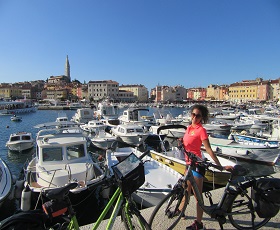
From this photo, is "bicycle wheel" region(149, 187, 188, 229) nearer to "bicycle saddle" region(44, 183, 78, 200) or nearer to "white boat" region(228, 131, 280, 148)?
"bicycle saddle" region(44, 183, 78, 200)

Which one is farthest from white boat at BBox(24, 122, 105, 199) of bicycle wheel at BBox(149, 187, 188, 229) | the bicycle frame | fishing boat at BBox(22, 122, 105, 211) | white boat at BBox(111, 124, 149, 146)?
white boat at BBox(111, 124, 149, 146)

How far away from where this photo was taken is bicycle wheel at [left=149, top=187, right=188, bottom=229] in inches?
150

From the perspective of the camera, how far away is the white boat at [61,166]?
923cm

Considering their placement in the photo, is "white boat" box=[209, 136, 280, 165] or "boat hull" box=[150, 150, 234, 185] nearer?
"boat hull" box=[150, 150, 234, 185]

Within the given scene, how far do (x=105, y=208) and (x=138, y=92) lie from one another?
6765 inches

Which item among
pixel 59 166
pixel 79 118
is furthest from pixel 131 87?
pixel 59 166

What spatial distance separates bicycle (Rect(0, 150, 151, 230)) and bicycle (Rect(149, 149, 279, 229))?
677 millimetres

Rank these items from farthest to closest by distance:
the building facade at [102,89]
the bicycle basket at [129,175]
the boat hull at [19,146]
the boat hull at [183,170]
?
the building facade at [102,89]
the boat hull at [19,146]
the boat hull at [183,170]
the bicycle basket at [129,175]

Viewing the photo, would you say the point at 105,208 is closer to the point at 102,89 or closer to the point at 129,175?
the point at 129,175

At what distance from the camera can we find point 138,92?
17400cm

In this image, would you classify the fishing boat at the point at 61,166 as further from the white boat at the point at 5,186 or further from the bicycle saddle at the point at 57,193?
the bicycle saddle at the point at 57,193

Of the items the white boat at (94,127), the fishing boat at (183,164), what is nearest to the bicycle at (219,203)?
the fishing boat at (183,164)

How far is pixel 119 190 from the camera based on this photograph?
3.06 meters

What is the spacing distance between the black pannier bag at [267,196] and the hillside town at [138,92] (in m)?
131
